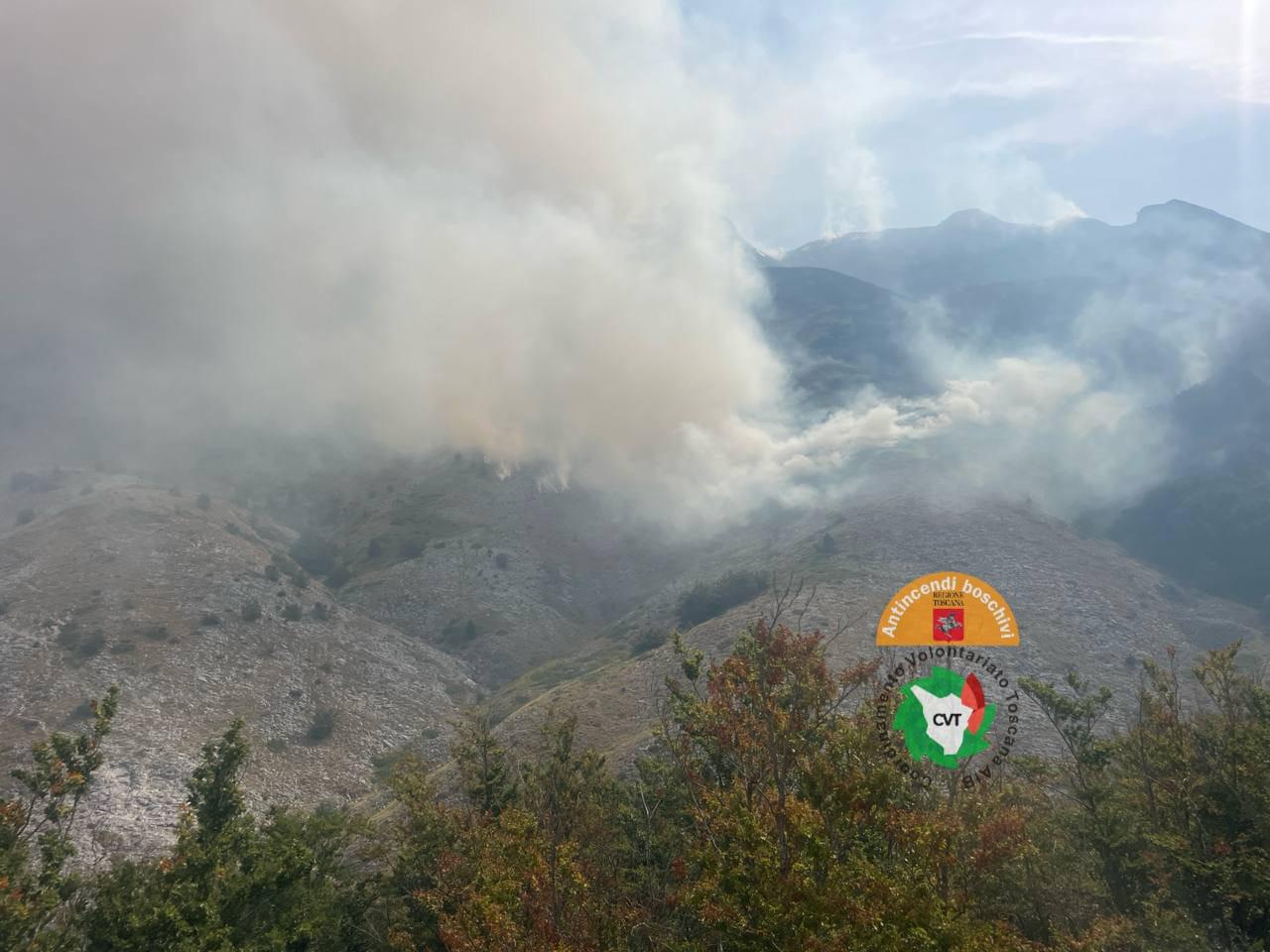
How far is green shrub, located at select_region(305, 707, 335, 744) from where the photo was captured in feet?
217

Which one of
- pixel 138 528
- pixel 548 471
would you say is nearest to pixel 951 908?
pixel 138 528

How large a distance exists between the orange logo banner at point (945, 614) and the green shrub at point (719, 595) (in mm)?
71802

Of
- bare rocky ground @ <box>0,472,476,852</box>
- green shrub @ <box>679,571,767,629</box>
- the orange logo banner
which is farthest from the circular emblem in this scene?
green shrub @ <box>679,571,767,629</box>

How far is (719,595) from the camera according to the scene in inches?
3536

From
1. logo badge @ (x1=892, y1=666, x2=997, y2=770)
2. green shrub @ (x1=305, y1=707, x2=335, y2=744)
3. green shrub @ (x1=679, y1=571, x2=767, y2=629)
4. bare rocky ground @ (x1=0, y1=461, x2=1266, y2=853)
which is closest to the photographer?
logo badge @ (x1=892, y1=666, x2=997, y2=770)

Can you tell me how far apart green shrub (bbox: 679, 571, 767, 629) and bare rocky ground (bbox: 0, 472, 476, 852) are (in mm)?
29543

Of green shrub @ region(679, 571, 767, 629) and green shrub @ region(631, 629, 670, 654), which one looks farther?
green shrub @ region(679, 571, 767, 629)

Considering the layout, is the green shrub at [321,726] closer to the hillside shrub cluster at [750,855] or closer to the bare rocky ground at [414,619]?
the bare rocky ground at [414,619]

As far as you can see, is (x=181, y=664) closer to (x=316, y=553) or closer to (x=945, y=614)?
(x=316, y=553)

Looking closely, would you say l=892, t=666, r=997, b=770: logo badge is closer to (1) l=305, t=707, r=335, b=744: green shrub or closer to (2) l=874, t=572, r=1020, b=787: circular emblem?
(2) l=874, t=572, r=1020, b=787: circular emblem

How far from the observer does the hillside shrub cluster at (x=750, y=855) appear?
1205cm

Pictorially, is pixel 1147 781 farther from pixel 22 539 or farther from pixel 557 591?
pixel 22 539

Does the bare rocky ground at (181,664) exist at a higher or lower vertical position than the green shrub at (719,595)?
lower

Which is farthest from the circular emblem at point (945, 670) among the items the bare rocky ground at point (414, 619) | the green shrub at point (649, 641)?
the green shrub at point (649, 641)
